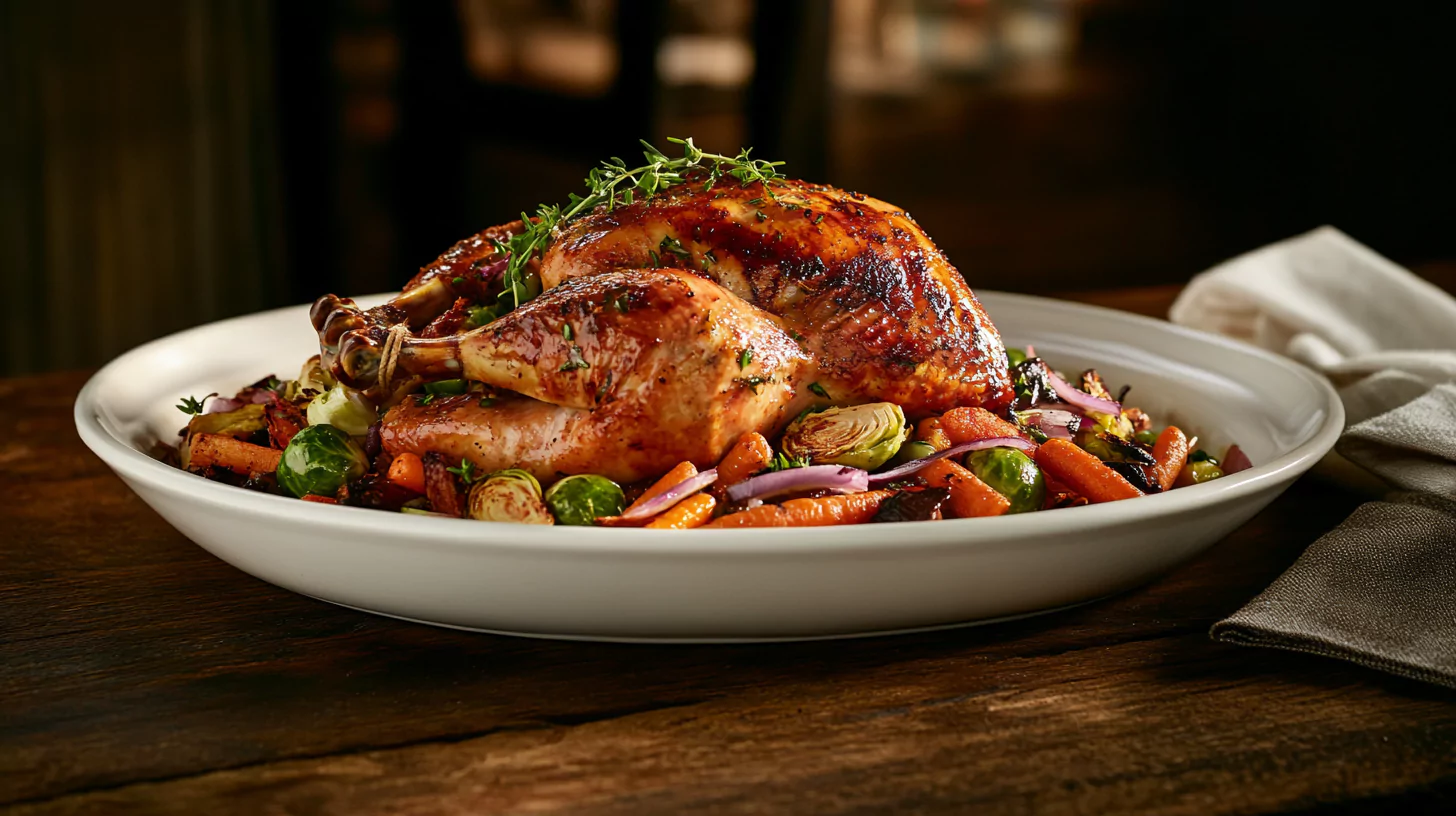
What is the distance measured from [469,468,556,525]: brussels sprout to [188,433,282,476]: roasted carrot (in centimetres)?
84

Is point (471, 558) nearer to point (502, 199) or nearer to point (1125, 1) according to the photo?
point (502, 199)

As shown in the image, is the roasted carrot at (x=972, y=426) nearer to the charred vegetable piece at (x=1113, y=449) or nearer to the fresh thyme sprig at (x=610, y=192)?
the charred vegetable piece at (x=1113, y=449)

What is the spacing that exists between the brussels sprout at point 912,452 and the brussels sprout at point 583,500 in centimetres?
74

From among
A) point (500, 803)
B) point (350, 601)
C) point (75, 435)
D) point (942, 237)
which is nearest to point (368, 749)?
point (500, 803)

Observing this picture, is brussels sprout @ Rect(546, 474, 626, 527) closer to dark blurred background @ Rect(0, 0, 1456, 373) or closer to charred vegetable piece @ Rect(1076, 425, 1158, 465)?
charred vegetable piece @ Rect(1076, 425, 1158, 465)

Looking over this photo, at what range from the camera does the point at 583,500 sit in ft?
9.50

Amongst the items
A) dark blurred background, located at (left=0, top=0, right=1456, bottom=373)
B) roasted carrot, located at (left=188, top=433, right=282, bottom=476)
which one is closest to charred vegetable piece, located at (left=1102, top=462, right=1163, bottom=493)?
roasted carrot, located at (left=188, top=433, right=282, bottom=476)

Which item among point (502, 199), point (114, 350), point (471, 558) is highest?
point (471, 558)

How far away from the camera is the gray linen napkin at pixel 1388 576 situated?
2693mm

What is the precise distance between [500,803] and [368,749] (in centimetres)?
31

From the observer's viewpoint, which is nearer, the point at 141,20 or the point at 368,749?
the point at 368,749

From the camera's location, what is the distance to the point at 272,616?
2850mm

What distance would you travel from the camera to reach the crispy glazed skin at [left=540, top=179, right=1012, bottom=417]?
10.8 ft

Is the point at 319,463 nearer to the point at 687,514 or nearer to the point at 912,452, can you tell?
the point at 687,514
